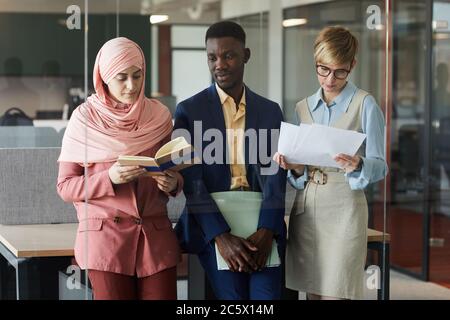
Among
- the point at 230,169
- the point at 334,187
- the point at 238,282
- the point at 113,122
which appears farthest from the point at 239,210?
the point at 113,122

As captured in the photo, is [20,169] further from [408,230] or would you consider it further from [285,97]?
[408,230]

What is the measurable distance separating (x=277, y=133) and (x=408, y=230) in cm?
352

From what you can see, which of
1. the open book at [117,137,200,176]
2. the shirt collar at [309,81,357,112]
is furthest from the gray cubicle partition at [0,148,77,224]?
the shirt collar at [309,81,357,112]

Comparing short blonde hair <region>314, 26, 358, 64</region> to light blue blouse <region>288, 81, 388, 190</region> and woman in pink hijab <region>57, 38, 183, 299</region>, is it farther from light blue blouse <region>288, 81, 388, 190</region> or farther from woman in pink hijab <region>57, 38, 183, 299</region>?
woman in pink hijab <region>57, 38, 183, 299</region>

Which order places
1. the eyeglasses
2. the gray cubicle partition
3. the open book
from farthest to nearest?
1. the eyeglasses
2. the gray cubicle partition
3. the open book

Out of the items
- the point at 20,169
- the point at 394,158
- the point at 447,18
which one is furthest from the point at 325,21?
the point at 394,158

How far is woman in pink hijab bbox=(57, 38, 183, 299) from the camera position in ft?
9.68

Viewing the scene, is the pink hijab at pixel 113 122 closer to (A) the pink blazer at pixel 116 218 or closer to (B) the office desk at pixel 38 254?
(A) the pink blazer at pixel 116 218

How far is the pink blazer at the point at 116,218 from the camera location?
2.97 meters

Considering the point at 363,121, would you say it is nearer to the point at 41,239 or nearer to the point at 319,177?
the point at 319,177

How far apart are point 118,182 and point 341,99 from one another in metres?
0.86

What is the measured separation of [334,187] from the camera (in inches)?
126

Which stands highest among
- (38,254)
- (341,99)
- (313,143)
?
(341,99)

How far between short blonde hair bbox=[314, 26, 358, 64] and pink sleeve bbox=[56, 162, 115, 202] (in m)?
0.88
